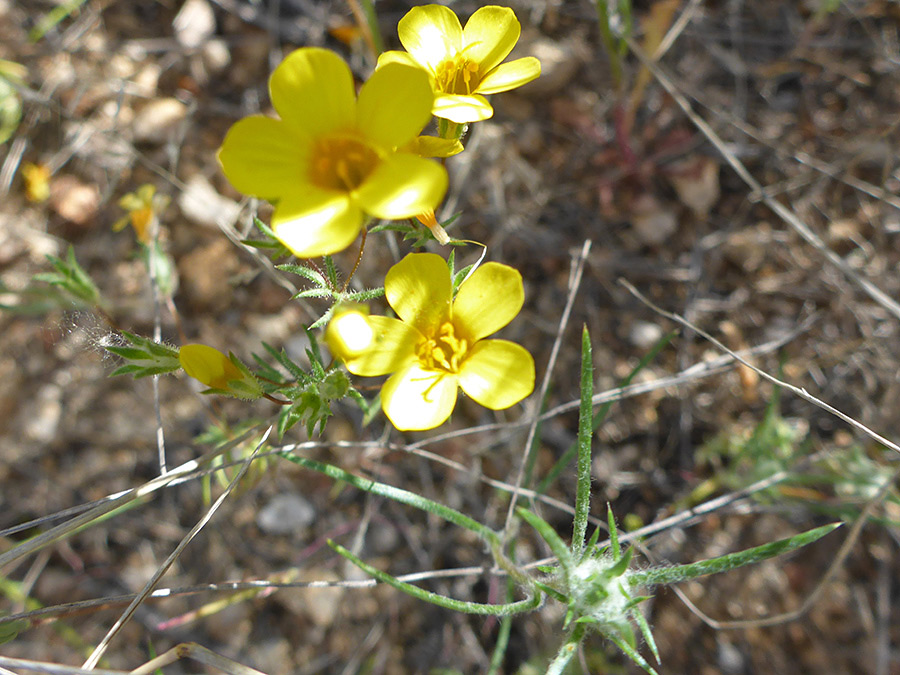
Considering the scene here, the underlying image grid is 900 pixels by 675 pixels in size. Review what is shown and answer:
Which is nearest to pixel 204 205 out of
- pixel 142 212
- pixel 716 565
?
pixel 142 212

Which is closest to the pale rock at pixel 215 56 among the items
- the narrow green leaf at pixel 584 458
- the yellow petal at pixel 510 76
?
the yellow petal at pixel 510 76

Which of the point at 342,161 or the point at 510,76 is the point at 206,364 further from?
the point at 510,76

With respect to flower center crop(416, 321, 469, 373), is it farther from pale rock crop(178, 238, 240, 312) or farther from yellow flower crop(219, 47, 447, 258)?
pale rock crop(178, 238, 240, 312)

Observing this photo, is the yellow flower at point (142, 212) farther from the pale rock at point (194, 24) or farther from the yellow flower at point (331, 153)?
the yellow flower at point (331, 153)

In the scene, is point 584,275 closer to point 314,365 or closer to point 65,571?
point 314,365

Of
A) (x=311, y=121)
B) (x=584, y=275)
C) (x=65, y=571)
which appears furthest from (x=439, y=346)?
(x=65, y=571)
